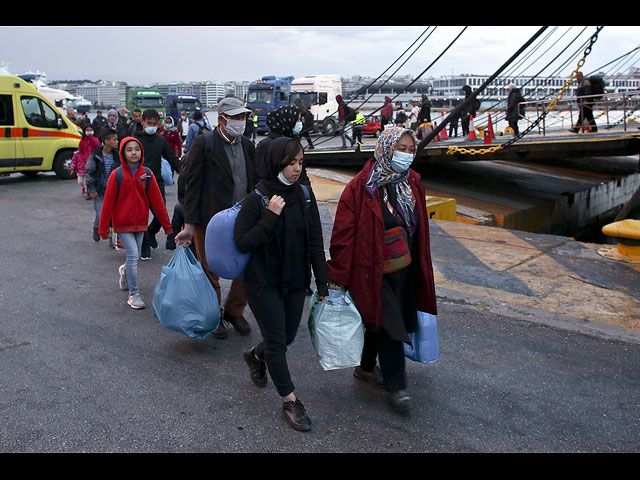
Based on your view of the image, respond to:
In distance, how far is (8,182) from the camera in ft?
46.4

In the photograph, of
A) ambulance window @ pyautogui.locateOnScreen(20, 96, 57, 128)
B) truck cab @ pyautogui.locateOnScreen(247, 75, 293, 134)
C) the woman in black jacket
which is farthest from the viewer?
truck cab @ pyautogui.locateOnScreen(247, 75, 293, 134)

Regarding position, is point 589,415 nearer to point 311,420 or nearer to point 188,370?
point 311,420

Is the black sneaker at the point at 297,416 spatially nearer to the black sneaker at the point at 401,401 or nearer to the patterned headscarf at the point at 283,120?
the black sneaker at the point at 401,401

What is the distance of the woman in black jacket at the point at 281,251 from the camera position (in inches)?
136

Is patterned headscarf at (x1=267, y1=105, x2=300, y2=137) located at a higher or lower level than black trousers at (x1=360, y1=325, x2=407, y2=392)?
higher

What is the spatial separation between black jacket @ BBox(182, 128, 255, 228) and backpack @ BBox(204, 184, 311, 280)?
120 centimetres

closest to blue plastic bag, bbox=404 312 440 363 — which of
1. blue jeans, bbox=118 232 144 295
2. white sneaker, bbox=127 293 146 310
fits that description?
white sneaker, bbox=127 293 146 310

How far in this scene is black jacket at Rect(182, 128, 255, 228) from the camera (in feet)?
15.6

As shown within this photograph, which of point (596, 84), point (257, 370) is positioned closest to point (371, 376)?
point (257, 370)

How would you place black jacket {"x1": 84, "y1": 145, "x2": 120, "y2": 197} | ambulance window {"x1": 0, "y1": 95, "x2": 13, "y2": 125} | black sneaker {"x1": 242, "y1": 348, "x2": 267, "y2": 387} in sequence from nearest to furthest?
1. black sneaker {"x1": 242, "y1": 348, "x2": 267, "y2": 387}
2. black jacket {"x1": 84, "y1": 145, "x2": 120, "y2": 197}
3. ambulance window {"x1": 0, "y1": 95, "x2": 13, "y2": 125}

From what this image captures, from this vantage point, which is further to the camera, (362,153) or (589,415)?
Result: (362,153)

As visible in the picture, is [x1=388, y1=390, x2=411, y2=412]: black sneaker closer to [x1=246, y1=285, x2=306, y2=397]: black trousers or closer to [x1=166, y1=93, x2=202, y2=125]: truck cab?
[x1=246, y1=285, x2=306, y2=397]: black trousers

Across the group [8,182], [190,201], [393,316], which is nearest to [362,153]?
[8,182]

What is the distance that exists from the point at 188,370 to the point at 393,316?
63.9 inches
